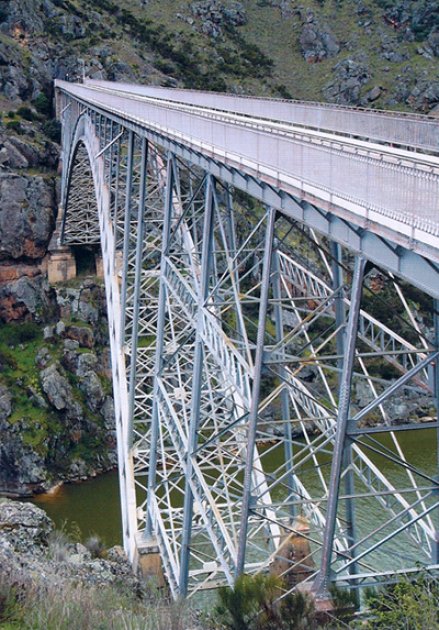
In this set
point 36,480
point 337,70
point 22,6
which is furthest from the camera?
point 337,70

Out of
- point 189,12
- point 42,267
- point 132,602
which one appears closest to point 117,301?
point 132,602

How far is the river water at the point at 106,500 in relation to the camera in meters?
24.0

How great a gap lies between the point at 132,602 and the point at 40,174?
106 ft

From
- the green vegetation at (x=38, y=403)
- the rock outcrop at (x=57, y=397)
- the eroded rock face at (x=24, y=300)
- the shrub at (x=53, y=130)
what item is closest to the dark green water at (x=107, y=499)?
the rock outcrop at (x=57, y=397)

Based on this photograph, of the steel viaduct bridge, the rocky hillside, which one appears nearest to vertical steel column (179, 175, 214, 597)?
the steel viaduct bridge

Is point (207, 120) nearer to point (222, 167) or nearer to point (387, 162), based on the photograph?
point (222, 167)

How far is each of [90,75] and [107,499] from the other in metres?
31.1

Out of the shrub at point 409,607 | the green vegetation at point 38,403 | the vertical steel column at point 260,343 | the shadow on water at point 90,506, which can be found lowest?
the shadow on water at point 90,506

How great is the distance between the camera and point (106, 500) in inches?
1097

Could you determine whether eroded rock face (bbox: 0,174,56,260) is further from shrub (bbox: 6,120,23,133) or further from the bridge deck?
the bridge deck

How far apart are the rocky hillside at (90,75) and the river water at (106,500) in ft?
3.91

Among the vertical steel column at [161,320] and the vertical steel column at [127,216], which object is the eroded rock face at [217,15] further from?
the vertical steel column at [161,320]

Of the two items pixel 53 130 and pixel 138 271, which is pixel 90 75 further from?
pixel 138 271

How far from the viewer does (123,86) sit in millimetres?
30812
